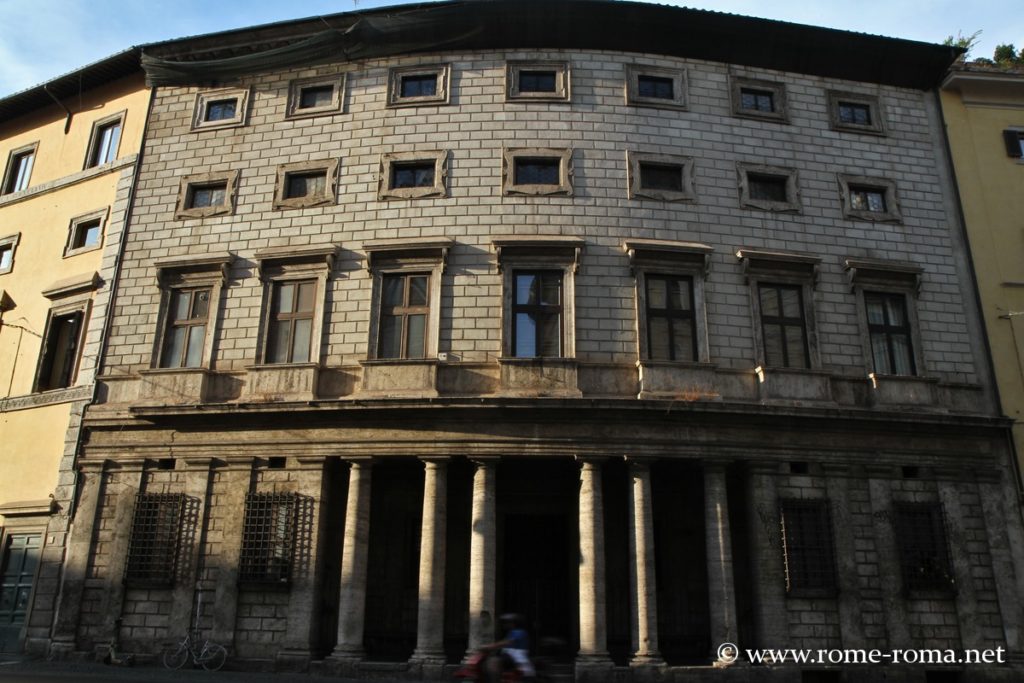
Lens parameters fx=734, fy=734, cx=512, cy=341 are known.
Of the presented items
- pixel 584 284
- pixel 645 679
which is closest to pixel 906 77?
pixel 584 284

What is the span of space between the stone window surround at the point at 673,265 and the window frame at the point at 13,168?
60.1 ft

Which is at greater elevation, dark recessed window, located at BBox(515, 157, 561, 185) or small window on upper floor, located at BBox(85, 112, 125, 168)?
small window on upper floor, located at BBox(85, 112, 125, 168)

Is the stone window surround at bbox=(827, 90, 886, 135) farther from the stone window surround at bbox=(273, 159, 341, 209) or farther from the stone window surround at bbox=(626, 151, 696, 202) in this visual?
the stone window surround at bbox=(273, 159, 341, 209)

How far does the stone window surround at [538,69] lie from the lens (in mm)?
18156

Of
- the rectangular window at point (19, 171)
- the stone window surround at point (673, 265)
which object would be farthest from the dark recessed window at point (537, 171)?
the rectangular window at point (19, 171)

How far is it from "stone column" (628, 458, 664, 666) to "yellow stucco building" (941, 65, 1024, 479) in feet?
28.8

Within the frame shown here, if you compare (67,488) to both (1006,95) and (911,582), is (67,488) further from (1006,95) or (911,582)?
(1006,95)

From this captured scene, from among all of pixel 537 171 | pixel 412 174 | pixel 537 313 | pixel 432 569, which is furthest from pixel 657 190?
pixel 432 569

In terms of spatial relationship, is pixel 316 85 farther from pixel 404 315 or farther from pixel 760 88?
pixel 760 88

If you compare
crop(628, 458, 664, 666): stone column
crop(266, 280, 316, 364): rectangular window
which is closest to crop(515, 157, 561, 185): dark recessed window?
crop(266, 280, 316, 364): rectangular window

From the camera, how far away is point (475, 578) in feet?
47.3

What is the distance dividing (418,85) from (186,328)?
27.3 feet

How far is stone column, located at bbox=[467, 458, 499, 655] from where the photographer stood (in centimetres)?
1392

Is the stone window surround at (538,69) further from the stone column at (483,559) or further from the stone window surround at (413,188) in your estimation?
the stone column at (483,559)
